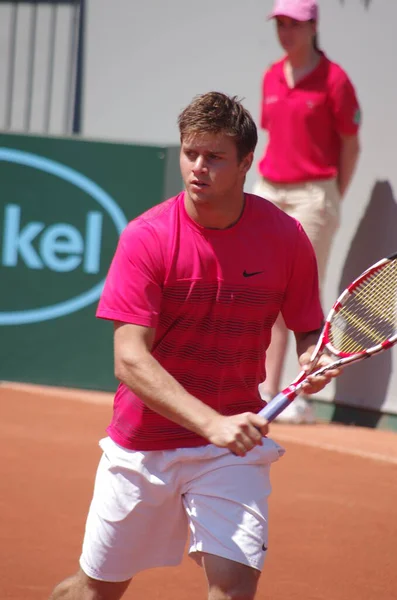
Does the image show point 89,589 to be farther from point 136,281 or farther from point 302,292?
point 302,292

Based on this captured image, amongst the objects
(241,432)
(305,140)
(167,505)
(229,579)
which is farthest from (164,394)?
(305,140)

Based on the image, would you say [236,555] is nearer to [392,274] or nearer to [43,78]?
[392,274]

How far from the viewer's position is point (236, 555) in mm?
3459

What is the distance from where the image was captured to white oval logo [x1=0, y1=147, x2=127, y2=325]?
28.3ft

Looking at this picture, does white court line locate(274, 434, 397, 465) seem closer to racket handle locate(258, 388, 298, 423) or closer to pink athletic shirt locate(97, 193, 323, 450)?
pink athletic shirt locate(97, 193, 323, 450)

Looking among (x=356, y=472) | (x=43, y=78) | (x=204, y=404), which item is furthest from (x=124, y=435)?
(x=43, y=78)

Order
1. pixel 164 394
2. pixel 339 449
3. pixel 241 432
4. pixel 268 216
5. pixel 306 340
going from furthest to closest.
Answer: pixel 339 449 < pixel 306 340 < pixel 268 216 < pixel 164 394 < pixel 241 432

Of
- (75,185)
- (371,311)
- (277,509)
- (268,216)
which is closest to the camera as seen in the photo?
(268,216)

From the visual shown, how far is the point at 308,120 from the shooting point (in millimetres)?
7789

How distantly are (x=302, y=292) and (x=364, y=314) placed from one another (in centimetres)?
30

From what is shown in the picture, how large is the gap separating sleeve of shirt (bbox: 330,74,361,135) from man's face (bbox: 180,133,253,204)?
4.32 metres

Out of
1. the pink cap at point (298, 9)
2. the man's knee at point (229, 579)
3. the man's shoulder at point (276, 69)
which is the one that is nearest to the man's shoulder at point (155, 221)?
the man's knee at point (229, 579)

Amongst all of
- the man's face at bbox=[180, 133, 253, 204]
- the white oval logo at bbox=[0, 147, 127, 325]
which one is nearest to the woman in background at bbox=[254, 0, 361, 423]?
the white oval logo at bbox=[0, 147, 127, 325]

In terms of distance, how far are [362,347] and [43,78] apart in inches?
298
